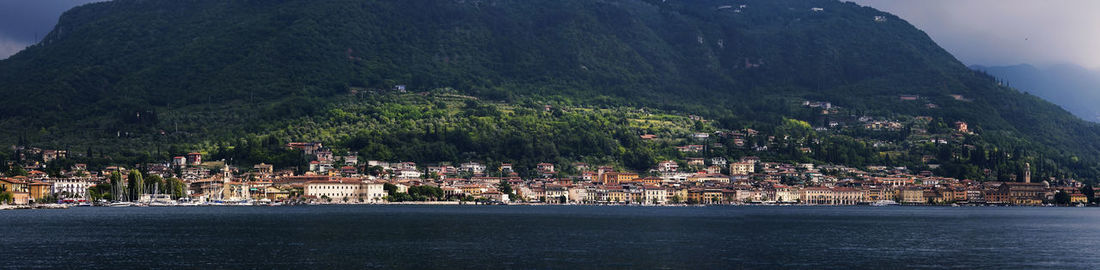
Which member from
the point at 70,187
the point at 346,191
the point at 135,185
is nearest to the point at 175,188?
the point at 135,185

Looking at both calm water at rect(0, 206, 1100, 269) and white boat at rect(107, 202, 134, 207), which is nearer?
calm water at rect(0, 206, 1100, 269)

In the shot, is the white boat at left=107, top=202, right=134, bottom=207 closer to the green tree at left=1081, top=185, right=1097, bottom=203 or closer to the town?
the town

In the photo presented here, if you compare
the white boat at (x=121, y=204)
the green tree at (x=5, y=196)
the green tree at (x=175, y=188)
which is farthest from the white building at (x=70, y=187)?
the green tree at (x=5, y=196)

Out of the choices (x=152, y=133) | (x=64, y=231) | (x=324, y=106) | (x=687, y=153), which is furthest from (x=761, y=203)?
(x=64, y=231)

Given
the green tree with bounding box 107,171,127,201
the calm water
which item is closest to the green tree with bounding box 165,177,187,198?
the green tree with bounding box 107,171,127,201

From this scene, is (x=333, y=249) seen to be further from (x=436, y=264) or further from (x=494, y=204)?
(x=494, y=204)

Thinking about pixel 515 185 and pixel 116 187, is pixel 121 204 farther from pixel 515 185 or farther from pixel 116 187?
pixel 515 185
